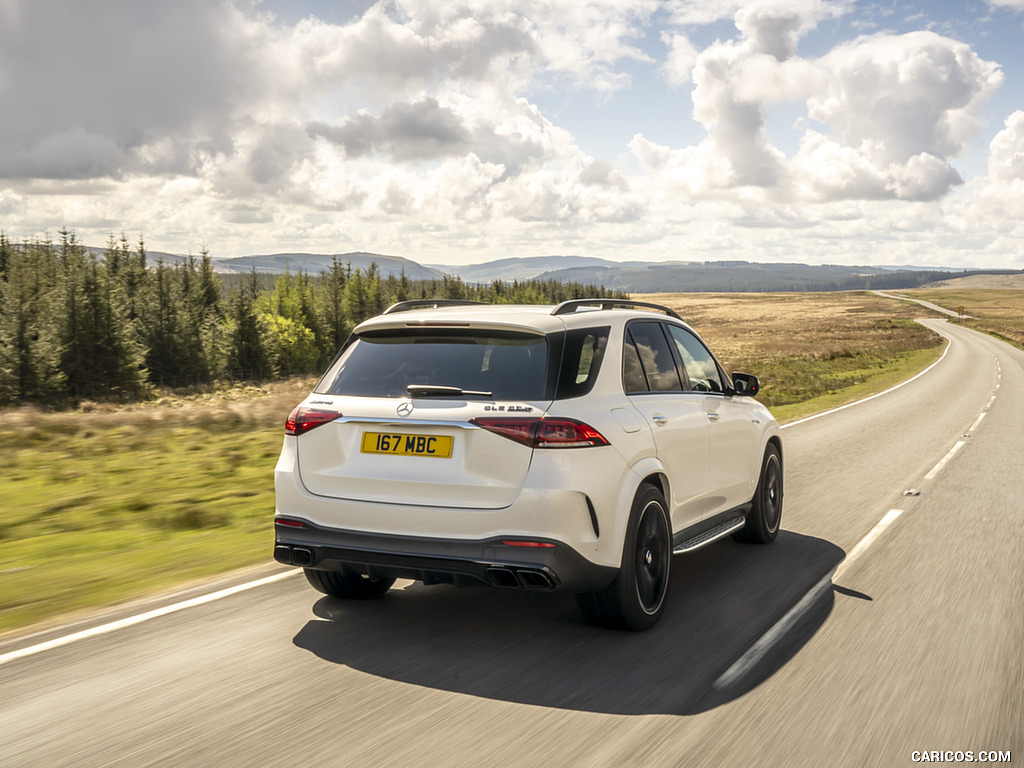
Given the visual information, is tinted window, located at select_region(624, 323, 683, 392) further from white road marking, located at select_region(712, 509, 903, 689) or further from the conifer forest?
the conifer forest

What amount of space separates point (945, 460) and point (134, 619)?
11386 millimetres

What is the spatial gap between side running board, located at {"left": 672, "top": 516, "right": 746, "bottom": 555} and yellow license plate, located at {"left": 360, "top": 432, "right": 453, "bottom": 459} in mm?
1731

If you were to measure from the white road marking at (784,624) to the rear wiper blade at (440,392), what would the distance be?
72.2 inches

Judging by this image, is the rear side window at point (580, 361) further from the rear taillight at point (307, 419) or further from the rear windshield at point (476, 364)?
the rear taillight at point (307, 419)

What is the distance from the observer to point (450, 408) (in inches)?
172

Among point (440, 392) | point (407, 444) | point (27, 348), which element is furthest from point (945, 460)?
point (27, 348)

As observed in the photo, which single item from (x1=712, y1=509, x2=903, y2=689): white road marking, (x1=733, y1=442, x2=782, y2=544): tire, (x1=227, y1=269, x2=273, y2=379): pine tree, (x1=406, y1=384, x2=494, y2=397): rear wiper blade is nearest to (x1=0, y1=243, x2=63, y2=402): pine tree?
(x1=227, y1=269, x2=273, y2=379): pine tree

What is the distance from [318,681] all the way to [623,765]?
1.56m

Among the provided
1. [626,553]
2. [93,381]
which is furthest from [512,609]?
[93,381]

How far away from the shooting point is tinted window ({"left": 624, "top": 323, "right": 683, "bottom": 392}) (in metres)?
5.39

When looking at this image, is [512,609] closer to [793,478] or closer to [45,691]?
[45,691]

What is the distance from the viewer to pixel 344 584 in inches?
211

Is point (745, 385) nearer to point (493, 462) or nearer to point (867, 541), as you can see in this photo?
point (867, 541)

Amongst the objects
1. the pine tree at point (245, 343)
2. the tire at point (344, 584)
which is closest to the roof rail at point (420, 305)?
the tire at point (344, 584)
